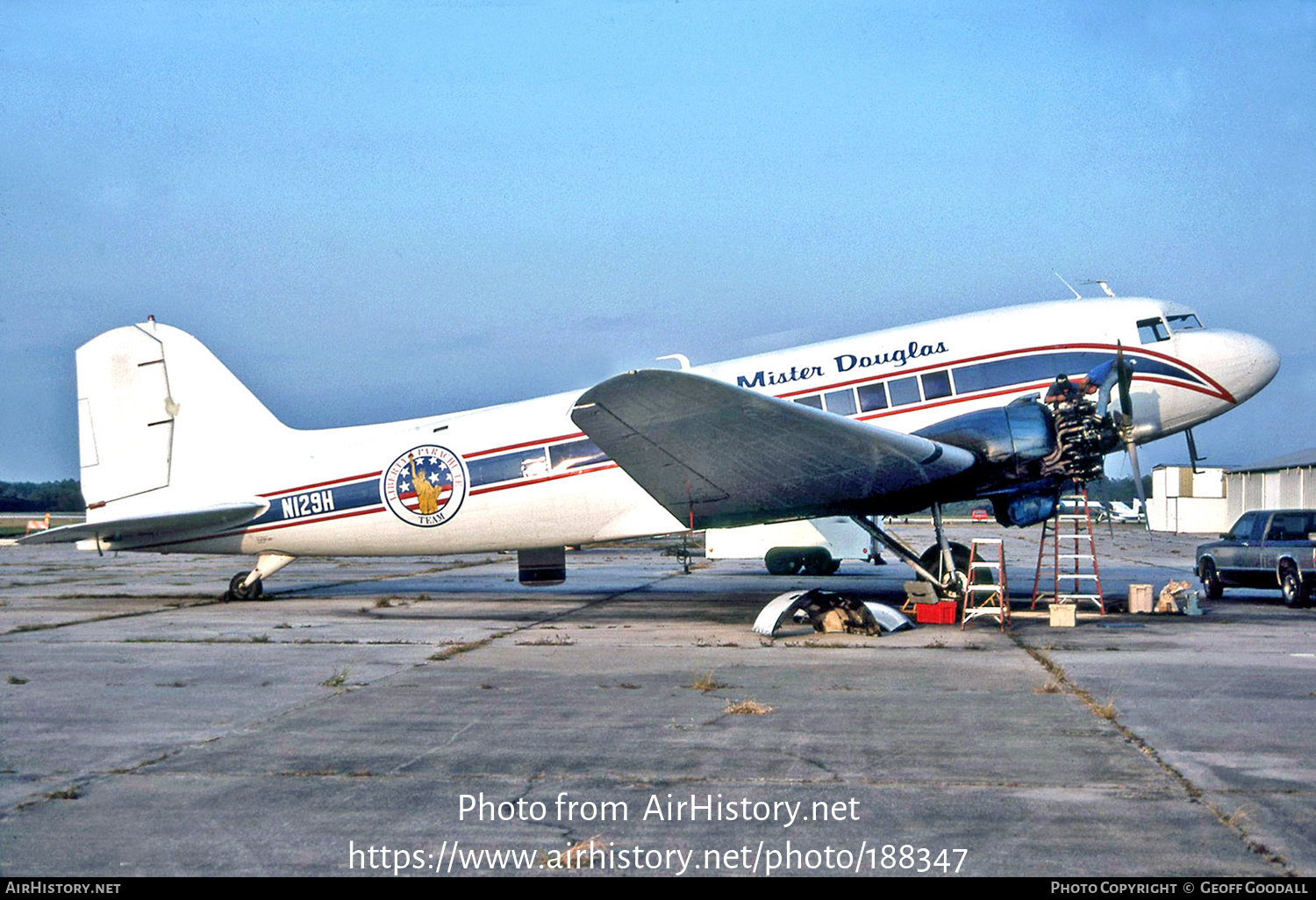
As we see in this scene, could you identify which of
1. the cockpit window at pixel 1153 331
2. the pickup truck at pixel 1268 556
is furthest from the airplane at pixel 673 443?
the pickup truck at pixel 1268 556

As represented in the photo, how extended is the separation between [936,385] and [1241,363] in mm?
4438

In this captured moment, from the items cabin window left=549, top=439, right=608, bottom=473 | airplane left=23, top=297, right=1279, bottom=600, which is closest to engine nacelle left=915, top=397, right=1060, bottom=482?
airplane left=23, top=297, right=1279, bottom=600

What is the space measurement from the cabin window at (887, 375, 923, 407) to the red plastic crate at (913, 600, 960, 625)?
2854mm

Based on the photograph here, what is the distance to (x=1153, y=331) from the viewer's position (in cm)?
1528

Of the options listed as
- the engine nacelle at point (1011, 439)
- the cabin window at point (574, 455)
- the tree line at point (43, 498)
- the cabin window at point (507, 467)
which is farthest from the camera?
the tree line at point (43, 498)

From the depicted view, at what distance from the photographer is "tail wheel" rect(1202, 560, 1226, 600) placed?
18922 mm

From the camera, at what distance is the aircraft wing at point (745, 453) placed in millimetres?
11484

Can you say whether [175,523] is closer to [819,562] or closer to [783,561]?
[783,561]

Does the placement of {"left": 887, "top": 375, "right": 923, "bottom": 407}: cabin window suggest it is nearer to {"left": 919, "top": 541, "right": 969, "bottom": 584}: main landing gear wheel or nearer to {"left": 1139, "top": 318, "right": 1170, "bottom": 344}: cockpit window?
{"left": 919, "top": 541, "right": 969, "bottom": 584}: main landing gear wheel

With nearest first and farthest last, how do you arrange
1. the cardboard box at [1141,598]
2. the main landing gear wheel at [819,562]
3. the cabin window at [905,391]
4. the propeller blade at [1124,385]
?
the propeller blade at [1124,385]
the cabin window at [905,391]
the cardboard box at [1141,598]
the main landing gear wheel at [819,562]

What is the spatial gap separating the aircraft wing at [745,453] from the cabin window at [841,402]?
1353mm

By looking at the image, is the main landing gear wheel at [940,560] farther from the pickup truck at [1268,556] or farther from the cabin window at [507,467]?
the cabin window at [507,467]
